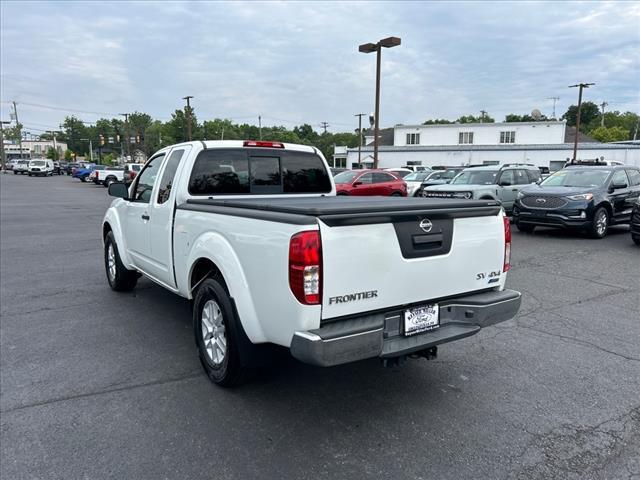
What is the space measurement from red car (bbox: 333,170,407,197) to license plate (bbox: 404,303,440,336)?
1430 centimetres

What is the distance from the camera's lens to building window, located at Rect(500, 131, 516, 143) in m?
54.7

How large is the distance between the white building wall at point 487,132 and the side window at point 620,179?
44.4 metres

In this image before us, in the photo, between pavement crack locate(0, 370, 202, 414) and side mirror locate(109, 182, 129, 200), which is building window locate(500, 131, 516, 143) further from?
pavement crack locate(0, 370, 202, 414)

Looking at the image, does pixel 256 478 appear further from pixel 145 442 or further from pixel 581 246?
pixel 581 246

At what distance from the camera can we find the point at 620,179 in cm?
1216

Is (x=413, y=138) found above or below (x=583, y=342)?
above

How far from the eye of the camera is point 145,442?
3037 mm

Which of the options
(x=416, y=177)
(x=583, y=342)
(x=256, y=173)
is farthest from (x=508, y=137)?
(x=256, y=173)

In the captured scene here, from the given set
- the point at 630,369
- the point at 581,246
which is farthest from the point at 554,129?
the point at 630,369

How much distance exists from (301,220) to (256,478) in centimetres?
151

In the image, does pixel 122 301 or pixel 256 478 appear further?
pixel 122 301

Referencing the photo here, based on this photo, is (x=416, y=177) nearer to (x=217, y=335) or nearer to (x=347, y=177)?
(x=347, y=177)

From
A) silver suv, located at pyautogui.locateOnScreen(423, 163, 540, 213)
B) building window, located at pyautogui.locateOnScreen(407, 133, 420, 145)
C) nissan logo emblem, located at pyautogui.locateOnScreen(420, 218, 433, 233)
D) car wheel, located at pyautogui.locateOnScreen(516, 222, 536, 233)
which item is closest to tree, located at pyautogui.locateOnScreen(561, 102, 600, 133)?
building window, located at pyautogui.locateOnScreen(407, 133, 420, 145)

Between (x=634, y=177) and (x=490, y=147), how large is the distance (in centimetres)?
3653
